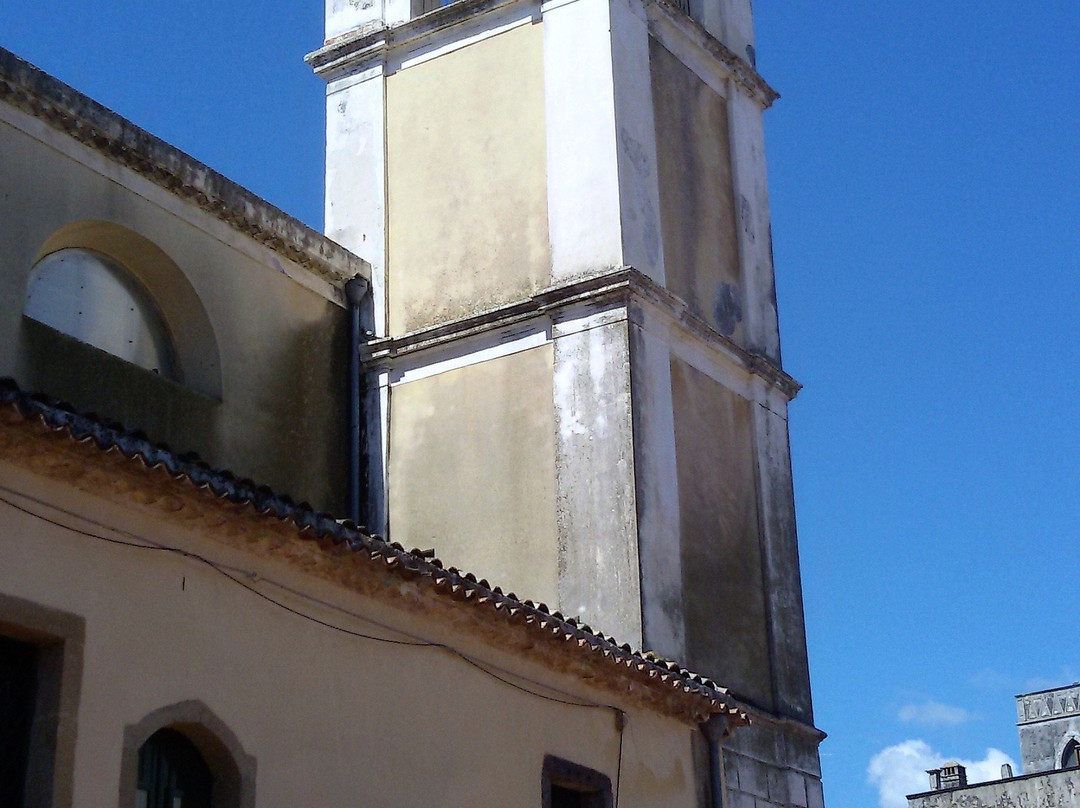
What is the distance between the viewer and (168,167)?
1480cm

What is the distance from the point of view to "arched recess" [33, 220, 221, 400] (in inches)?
577

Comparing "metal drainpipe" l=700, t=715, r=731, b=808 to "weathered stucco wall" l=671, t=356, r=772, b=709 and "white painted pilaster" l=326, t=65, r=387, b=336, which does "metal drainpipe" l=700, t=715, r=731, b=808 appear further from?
"white painted pilaster" l=326, t=65, r=387, b=336

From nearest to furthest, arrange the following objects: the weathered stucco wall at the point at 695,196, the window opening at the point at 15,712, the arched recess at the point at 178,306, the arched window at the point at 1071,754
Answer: the window opening at the point at 15,712 < the arched recess at the point at 178,306 < the weathered stucco wall at the point at 695,196 < the arched window at the point at 1071,754

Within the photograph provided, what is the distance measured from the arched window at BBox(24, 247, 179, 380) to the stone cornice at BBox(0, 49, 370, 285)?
2.84ft

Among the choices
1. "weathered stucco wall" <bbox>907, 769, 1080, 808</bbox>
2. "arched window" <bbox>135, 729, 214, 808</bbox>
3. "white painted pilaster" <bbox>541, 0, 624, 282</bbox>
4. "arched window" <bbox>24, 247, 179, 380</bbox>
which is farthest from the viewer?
"weathered stucco wall" <bbox>907, 769, 1080, 808</bbox>

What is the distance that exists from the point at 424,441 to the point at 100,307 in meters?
3.27

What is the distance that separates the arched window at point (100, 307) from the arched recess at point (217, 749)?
17.2ft

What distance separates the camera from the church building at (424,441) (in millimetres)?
9133

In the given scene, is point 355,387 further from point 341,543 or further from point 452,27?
point 341,543

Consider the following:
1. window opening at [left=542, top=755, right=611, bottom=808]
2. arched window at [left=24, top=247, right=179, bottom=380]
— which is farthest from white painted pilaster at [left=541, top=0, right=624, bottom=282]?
window opening at [left=542, top=755, right=611, bottom=808]

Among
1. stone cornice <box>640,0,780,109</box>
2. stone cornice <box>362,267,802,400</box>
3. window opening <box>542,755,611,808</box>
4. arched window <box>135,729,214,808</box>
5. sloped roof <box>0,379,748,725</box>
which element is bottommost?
arched window <box>135,729,214,808</box>

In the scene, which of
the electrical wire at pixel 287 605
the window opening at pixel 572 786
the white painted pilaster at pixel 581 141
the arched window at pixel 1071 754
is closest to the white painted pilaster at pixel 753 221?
the white painted pilaster at pixel 581 141

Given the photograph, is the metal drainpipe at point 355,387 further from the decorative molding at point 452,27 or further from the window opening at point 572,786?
the window opening at point 572,786

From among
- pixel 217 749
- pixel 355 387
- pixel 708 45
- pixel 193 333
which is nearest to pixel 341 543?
pixel 217 749
